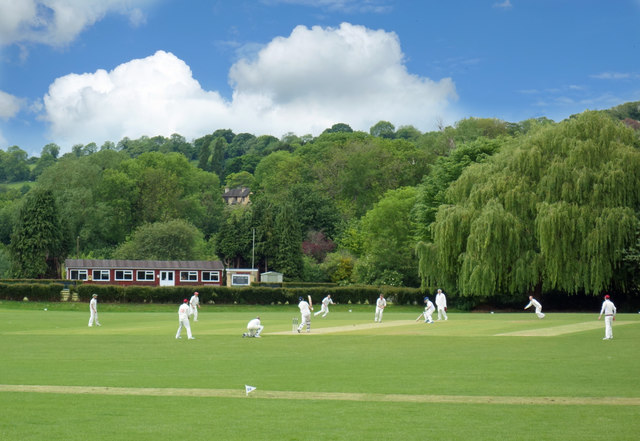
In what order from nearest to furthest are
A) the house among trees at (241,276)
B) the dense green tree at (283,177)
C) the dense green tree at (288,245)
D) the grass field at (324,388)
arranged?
Answer: the grass field at (324,388) < the house among trees at (241,276) < the dense green tree at (288,245) < the dense green tree at (283,177)

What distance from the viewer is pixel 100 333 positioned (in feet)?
127

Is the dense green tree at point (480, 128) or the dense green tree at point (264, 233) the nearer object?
the dense green tree at point (264, 233)

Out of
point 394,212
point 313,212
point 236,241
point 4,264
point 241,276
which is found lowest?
point 241,276

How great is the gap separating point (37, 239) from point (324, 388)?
9687cm

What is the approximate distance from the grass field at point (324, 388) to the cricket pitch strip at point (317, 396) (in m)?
0.04

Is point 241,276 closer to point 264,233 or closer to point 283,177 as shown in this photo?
point 264,233

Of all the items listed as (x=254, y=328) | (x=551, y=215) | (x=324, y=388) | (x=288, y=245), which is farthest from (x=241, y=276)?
(x=324, y=388)

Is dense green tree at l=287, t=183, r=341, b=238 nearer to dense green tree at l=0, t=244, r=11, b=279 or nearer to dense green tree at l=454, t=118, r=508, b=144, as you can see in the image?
dense green tree at l=454, t=118, r=508, b=144

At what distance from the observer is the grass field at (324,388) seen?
43.2ft

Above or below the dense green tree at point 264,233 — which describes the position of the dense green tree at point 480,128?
above

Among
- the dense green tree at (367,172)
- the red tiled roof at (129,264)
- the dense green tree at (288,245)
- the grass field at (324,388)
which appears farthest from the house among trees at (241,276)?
the grass field at (324,388)

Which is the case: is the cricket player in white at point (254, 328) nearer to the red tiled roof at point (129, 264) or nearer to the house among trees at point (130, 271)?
the house among trees at point (130, 271)

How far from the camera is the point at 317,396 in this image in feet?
55.9

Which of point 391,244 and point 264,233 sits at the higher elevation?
point 264,233
